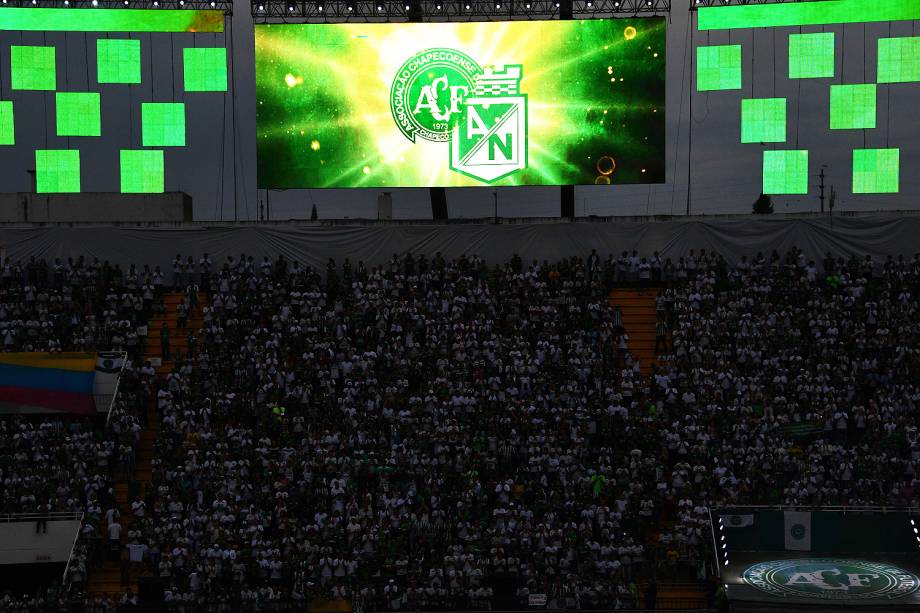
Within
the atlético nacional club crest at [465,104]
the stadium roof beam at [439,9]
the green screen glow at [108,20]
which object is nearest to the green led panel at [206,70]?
the green screen glow at [108,20]

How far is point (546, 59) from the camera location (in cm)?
3950

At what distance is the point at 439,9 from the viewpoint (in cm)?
3994

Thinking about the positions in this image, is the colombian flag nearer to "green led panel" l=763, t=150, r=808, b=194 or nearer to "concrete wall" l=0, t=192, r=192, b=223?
"concrete wall" l=0, t=192, r=192, b=223

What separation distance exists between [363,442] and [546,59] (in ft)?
43.1

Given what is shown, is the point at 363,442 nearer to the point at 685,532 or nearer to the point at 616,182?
the point at 685,532

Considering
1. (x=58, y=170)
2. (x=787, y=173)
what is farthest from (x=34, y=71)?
(x=787, y=173)

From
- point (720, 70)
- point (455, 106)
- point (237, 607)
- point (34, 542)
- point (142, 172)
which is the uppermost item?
point (720, 70)

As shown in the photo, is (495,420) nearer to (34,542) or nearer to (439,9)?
(34,542)

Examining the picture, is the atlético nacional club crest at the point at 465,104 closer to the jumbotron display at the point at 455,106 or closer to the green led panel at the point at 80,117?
the jumbotron display at the point at 455,106

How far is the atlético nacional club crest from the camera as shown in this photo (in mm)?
39688

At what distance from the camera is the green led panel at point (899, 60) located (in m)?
39.0

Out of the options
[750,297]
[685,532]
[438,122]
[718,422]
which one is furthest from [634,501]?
[438,122]

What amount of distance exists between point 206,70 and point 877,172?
18.6 m

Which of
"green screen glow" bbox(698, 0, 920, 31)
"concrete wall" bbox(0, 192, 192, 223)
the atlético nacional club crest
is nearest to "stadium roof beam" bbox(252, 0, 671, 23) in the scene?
the atlético nacional club crest
